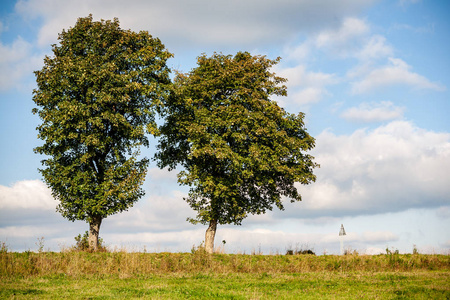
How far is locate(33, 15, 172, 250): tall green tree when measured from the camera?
34.9 metres

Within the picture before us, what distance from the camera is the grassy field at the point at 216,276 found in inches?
732

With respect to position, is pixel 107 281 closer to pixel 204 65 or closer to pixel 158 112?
pixel 158 112

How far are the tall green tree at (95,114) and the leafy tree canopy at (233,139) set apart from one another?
350 cm

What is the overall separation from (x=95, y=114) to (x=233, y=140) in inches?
495

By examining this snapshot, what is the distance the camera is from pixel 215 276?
2412cm

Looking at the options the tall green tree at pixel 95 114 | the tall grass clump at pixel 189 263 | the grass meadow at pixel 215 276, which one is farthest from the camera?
the tall green tree at pixel 95 114

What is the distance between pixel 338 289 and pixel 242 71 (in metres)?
24.6

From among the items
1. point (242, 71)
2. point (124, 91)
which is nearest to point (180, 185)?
point (124, 91)

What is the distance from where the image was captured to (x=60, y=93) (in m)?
35.9

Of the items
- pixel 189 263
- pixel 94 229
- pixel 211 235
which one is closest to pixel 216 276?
pixel 189 263

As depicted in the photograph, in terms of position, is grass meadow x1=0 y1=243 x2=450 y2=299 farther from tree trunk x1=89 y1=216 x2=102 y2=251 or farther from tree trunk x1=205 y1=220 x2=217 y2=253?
tree trunk x1=205 y1=220 x2=217 y2=253

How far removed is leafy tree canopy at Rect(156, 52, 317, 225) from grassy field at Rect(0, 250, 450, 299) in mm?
9012

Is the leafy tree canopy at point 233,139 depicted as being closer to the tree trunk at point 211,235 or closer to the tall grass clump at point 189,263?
the tree trunk at point 211,235

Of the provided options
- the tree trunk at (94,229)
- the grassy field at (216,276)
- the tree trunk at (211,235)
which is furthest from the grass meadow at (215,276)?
the tree trunk at (211,235)
